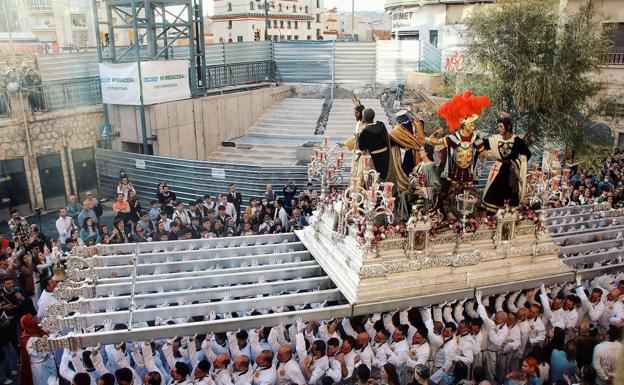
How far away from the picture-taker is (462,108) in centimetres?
810

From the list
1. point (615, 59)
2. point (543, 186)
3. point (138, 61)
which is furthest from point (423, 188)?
point (615, 59)

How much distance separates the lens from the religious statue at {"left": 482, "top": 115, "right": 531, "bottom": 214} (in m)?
8.23

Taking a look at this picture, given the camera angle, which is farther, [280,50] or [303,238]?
[280,50]

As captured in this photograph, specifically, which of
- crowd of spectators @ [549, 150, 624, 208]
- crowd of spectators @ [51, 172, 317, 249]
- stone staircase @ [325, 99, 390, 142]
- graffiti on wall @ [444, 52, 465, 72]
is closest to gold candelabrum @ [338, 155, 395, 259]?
crowd of spectators @ [51, 172, 317, 249]

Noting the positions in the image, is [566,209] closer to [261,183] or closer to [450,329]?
[450,329]

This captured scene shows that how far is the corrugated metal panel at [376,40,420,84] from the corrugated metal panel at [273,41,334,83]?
2.37 meters

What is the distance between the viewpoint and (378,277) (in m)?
7.59

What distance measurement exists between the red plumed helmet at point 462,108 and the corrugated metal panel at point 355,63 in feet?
54.9

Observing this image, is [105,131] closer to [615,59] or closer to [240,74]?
[240,74]

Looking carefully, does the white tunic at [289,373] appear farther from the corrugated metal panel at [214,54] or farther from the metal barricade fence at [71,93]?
the corrugated metal panel at [214,54]

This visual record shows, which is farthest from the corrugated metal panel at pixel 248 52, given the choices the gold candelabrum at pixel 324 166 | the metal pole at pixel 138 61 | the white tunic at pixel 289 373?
the white tunic at pixel 289 373

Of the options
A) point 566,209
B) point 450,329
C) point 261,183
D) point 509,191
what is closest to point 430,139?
point 509,191

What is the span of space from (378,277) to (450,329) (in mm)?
1187

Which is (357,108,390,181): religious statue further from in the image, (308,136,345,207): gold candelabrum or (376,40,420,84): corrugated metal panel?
(376,40,420,84): corrugated metal panel
